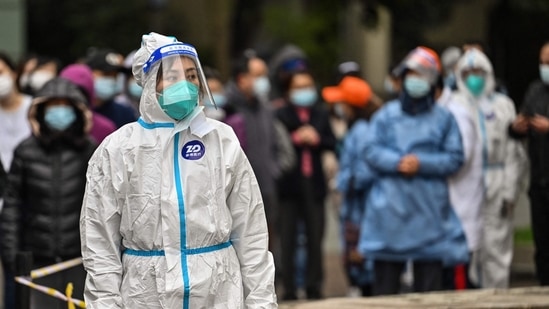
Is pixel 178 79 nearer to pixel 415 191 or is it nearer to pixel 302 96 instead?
pixel 415 191

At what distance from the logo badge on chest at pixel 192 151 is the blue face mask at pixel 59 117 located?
10.9 feet

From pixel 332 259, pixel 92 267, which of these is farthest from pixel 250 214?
pixel 332 259

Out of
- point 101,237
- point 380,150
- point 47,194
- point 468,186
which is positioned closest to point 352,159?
point 468,186

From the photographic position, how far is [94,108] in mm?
12391

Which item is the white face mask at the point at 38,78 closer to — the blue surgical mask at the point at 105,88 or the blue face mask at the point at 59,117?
the blue surgical mask at the point at 105,88

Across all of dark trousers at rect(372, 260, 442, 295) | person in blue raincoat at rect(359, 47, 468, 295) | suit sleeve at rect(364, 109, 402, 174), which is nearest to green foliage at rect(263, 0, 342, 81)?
suit sleeve at rect(364, 109, 402, 174)

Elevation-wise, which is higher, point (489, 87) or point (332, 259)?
point (489, 87)

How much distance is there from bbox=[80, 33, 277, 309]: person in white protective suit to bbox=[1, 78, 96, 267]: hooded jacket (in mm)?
3078

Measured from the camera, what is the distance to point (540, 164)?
1142 cm

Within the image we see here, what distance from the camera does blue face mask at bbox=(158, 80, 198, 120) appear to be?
670 centimetres

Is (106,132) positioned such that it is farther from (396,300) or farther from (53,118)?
(396,300)

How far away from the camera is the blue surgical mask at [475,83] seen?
484 inches

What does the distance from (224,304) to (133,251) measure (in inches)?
17.5

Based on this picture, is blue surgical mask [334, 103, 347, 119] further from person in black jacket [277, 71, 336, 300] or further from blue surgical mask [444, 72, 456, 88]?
blue surgical mask [444, 72, 456, 88]
